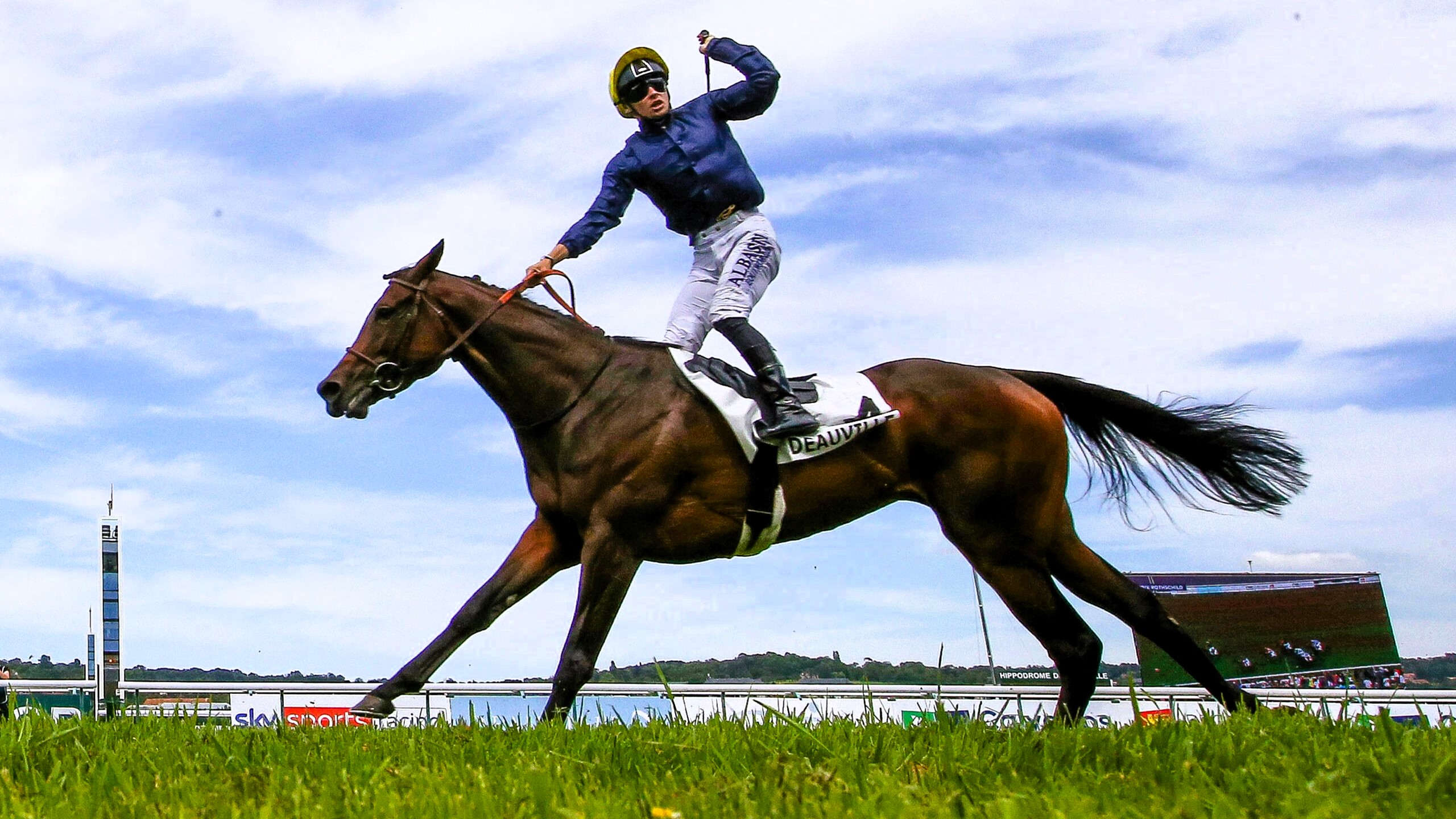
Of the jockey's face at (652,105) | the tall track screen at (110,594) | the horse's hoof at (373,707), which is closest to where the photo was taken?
the horse's hoof at (373,707)

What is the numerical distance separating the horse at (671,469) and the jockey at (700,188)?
325mm

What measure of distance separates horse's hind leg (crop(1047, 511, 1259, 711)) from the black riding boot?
1.33 meters

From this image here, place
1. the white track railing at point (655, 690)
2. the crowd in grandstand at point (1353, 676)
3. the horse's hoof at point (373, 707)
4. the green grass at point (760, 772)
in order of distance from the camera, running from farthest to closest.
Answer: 1. the crowd in grandstand at point (1353, 676)
2. the white track railing at point (655, 690)
3. the horse's hoof at point (373, 707)
4. the green grass at point (760, 772)

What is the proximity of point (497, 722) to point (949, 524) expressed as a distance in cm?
214

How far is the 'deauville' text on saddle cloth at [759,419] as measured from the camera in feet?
17.7

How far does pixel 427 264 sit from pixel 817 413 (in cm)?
179

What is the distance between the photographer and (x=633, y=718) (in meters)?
3.84

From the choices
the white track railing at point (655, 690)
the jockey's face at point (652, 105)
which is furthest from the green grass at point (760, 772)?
the white track railing at point (655, 690)

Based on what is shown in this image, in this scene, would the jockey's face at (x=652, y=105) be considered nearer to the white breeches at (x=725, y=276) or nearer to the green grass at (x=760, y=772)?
the white breeches at (x=725, y=276)

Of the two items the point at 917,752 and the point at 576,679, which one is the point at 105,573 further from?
the point at 917,752

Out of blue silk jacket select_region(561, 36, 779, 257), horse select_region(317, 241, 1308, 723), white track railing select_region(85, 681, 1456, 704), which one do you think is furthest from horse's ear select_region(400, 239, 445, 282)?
white track railing select_region(85, 681, 1456, 704)

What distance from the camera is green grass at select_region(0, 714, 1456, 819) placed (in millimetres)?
2436

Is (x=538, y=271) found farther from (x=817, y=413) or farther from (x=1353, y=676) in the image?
(x=1353, y=676)

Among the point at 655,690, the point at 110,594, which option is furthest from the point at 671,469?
the point at 110,594
